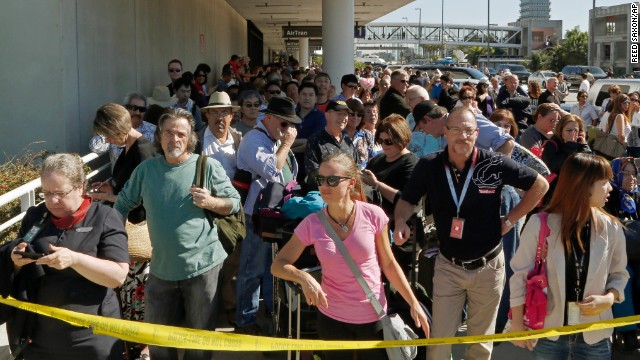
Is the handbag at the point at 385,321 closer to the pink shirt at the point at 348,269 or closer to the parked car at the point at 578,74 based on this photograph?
the pink shirt at the point at 348,269

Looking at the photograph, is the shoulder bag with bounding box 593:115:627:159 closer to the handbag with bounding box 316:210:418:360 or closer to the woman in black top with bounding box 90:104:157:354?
the woman in black top with bounding box 90:104:157:354

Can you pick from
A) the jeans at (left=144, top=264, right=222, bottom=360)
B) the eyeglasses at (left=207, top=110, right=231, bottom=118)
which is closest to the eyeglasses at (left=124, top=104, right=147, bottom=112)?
the eyeglasses at (left=207, top=110, right=231, bottom=118)

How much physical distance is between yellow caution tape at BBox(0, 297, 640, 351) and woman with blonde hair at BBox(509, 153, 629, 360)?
4.7 inches

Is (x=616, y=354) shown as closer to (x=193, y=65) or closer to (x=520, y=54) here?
(x=193, y=65)

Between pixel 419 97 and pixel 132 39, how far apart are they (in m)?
5.61

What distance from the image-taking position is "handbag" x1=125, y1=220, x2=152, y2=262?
5.70m

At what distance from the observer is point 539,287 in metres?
4.23

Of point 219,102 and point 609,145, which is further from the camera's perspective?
point 609,145

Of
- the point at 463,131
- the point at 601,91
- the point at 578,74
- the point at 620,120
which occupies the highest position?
the point at 578,74

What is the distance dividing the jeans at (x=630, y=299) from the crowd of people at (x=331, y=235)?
0.03ft

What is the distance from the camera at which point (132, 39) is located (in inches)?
515

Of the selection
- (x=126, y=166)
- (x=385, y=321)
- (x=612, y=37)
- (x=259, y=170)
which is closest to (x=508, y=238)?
(x=259, y=170)

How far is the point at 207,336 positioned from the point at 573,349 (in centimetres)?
200

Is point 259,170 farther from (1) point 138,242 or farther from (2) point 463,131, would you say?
(2) point 463,131
